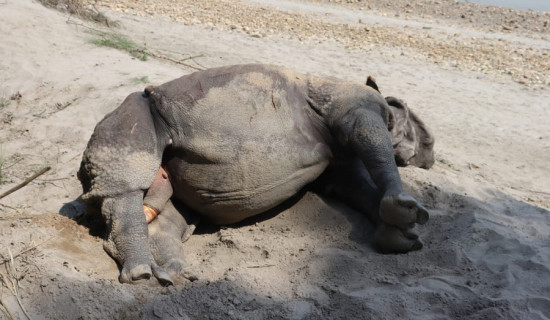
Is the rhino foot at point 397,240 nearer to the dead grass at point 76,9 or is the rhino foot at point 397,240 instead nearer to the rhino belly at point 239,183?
the rhino belly at point 239,183

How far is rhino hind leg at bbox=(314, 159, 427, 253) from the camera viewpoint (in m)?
3.81

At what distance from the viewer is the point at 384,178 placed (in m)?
3.99

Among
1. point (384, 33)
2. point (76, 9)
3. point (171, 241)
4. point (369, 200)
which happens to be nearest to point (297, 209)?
point (369, 200)

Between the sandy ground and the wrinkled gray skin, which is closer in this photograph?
the sandy ground

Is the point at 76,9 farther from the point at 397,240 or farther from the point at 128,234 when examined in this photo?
the point at 397,240

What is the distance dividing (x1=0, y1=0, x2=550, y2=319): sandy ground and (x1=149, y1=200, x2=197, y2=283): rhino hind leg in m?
0.11

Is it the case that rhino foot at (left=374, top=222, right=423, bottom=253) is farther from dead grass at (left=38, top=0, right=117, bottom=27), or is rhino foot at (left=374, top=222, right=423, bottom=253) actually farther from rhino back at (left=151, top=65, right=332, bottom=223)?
dead grass at (left=38, top=0, right=117, bottom=27)

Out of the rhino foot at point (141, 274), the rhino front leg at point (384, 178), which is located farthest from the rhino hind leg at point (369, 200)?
the rhino foot at point (141, 274)

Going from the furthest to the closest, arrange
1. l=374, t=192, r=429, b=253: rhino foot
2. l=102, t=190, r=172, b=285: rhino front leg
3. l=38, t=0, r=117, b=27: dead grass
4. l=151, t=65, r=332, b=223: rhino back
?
l=38, t=0, r=117, b=27: dead grass
l=151, t=65, r=332, b=223: rhino back
l=374, t=192, r=429, b=253: rhino foot
l=102, t=190, r=172, b=285: rhino front leg

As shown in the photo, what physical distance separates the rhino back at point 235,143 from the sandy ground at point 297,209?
0.34 meters

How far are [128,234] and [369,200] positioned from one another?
1686 mm

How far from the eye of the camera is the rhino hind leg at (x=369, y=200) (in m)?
3.81

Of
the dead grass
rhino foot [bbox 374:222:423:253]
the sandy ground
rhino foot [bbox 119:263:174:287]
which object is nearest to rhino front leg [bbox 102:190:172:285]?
rhino foot [bbox 119:263:174:287]

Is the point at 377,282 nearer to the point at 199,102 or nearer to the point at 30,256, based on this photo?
the point at 199,102
